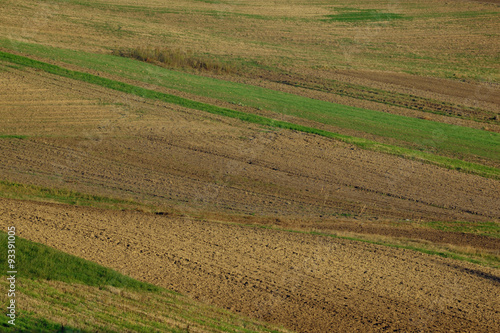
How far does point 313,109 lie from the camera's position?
32.0 m

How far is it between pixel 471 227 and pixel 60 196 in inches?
611

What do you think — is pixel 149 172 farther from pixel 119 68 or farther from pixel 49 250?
pixel 119 68

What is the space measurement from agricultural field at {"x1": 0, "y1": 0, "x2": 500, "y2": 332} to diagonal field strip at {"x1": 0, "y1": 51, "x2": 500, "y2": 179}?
Answer: 0.50 feet

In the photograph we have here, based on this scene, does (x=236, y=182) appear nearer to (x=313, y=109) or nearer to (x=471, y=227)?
(x=471, y=227)

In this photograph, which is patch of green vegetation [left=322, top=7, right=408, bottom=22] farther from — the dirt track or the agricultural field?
the dirt track

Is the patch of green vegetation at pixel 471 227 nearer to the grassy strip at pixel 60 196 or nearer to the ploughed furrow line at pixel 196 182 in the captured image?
the ploughed furrow line at pixel 196 182

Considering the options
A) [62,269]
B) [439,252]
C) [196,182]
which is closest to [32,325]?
[62,269]

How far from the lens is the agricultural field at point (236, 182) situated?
13.6 metres

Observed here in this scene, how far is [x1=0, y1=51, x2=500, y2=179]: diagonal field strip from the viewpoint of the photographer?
85.6 ft

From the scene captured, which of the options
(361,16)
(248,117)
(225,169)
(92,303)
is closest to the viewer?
(92,303)

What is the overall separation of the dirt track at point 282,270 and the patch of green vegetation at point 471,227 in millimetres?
3232

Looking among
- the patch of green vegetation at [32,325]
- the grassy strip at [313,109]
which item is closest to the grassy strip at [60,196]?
the patch of green vegetation at [32,325]

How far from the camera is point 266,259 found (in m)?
16.0

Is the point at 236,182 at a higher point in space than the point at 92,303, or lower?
lower
